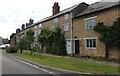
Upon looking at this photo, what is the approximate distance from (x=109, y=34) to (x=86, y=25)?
728 centimetres

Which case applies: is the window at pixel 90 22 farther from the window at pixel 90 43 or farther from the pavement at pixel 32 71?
the pavement at pixel 32 71

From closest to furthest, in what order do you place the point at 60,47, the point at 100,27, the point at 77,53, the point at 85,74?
the point at 85,74
the point at 100,27
the point at 77,53
the point at 60,47

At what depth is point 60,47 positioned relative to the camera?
4038 cm

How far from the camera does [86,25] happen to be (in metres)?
34.5

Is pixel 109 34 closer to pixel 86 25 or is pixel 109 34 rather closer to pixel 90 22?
pixel 90 22

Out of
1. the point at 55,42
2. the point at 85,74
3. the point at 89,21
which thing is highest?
the point at 89,21

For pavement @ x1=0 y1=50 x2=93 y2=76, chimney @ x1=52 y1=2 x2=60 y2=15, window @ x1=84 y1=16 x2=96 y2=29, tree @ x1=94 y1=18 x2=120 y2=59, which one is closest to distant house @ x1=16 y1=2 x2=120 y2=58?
window @ x1=84 y1=16 x2=96 y2=29

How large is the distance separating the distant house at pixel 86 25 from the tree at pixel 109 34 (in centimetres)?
66

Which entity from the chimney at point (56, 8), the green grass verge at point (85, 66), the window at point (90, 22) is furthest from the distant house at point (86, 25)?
the green grass verge at point (85, 66)

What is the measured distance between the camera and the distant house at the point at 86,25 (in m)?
28.9

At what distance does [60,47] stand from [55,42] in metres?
1.68

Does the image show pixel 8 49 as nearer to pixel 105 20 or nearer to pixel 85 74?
pixel 105 20

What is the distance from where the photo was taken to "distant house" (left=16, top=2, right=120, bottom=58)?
94.8 feet

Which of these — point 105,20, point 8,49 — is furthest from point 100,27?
point 8,49
